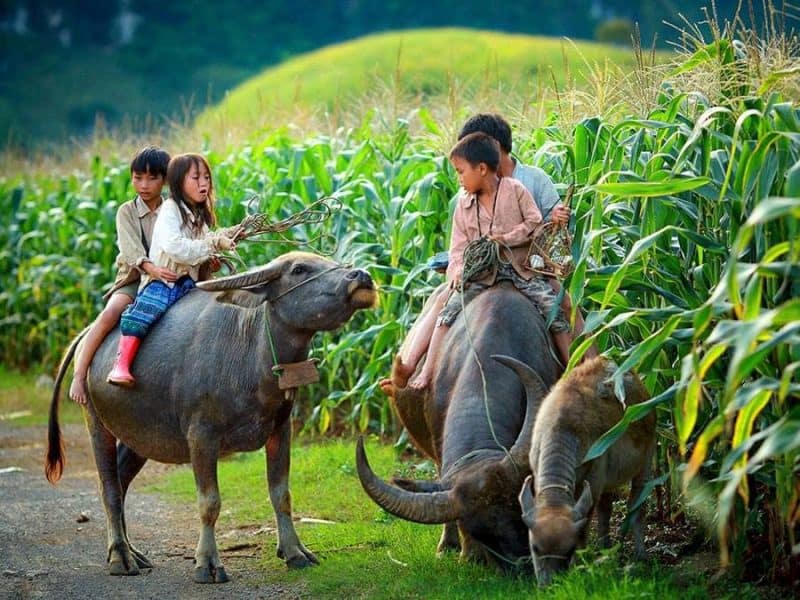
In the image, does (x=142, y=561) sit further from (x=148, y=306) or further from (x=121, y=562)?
(x=148, y=306)

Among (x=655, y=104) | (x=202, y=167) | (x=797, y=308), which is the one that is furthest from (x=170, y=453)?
(x=797, y=308)

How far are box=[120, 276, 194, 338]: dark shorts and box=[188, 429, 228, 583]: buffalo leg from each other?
0.73 metres

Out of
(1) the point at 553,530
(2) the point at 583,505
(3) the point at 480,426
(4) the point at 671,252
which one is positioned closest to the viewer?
(1) the point at 553,530

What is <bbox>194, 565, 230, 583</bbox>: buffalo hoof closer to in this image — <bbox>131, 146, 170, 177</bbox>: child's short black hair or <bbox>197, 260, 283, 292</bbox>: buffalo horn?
<bbox>197, 260, 283, 292</bbox>: buffalo horn

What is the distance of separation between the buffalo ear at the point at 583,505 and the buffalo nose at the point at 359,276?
176 cm

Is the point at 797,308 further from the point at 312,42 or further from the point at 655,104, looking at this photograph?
the point at 312,42

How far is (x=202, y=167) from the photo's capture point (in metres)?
7.25

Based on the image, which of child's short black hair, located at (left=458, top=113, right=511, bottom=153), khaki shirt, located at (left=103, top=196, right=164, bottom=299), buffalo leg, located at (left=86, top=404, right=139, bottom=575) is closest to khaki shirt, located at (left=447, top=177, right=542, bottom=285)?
child's short black hair, located at (left=458, top=113, right=511, bottom=153)

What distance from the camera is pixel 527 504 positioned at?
5.39m

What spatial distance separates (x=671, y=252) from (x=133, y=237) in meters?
3.21

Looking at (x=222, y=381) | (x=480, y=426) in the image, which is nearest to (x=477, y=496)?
(x=480, y=426)

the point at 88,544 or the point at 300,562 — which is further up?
the point at 300,562

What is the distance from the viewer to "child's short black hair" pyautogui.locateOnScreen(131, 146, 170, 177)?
7625 millimetres

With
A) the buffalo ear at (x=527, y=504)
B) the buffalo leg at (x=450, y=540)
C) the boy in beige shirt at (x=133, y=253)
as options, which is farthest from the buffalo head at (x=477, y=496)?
the boy in beige shirt at (x=133, y=253)
